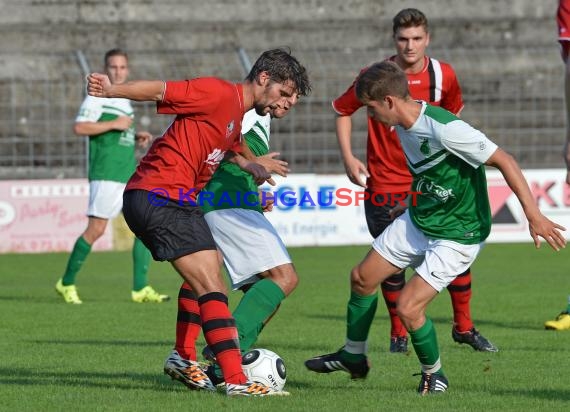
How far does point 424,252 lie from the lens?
6.48 metres

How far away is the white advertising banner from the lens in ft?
55.7

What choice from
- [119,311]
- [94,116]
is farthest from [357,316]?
[94,116]

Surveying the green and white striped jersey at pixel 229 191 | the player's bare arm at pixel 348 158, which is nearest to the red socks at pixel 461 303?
the player's bare arm at pixel 348 158

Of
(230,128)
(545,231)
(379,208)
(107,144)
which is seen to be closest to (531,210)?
(545,231)

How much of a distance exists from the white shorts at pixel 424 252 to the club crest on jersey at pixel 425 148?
0.46 meters

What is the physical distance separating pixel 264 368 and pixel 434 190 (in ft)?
4.29

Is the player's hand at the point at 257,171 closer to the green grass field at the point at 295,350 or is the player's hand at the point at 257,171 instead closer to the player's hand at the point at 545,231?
the green grass field at the point at 295,350

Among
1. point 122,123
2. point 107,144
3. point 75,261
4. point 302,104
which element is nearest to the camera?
point 75,261

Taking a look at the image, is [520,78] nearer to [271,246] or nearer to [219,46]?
[219,46]

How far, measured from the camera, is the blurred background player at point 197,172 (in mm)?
5930

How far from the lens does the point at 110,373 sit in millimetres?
7000

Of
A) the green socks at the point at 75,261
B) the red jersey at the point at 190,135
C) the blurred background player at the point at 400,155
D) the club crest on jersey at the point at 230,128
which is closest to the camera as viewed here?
the red jersey at the point at 190,135

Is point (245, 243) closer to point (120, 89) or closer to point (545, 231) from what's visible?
point (120, 89)

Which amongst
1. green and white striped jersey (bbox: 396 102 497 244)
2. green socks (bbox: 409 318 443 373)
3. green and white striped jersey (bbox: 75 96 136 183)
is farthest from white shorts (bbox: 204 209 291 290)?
green and white striped jersey (bbox: 75 96 136 183)
